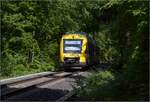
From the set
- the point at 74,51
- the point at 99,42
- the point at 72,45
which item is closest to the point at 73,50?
the point at 74,51

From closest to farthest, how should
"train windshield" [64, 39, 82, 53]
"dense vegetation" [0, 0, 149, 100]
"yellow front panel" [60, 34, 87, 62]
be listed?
"dense vegetation" [0, 0, 149, 100] → "yellow front panel" [60, 34, 87, 62] → "train windshield" [64, 39, 82, 53]

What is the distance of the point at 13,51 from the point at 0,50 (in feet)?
7.18

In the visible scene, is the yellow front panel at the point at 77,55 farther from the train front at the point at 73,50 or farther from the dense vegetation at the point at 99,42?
the dense vegetation at the point at 99,42

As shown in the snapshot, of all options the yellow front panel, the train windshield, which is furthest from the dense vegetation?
the train windshield

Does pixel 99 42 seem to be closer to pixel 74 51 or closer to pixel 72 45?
pixel 72 45

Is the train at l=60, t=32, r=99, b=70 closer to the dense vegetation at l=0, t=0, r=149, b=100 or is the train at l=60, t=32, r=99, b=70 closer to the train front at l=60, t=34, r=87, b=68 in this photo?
the train front at l=60, t=34, r=87, b=68

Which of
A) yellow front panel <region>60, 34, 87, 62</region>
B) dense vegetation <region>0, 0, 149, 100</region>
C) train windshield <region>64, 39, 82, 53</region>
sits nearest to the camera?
dense vegetation <region>0, 0, 149, 100</region>

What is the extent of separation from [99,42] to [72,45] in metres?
15.0

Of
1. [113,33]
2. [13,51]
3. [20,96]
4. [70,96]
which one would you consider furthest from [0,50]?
[113,33]

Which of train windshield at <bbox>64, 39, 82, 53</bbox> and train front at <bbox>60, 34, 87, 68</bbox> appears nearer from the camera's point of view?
train front at <bbox>60, 34, 87, 68</bbox>

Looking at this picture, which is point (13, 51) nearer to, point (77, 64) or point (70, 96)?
point (77, 64)

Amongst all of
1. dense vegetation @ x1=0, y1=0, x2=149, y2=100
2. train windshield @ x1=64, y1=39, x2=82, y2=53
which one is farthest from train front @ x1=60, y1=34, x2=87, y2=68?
dense vegetation @ x1=0, y1=0, x2=149, y2=100

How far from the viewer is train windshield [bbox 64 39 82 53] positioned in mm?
38312

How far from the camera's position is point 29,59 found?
120 ft
